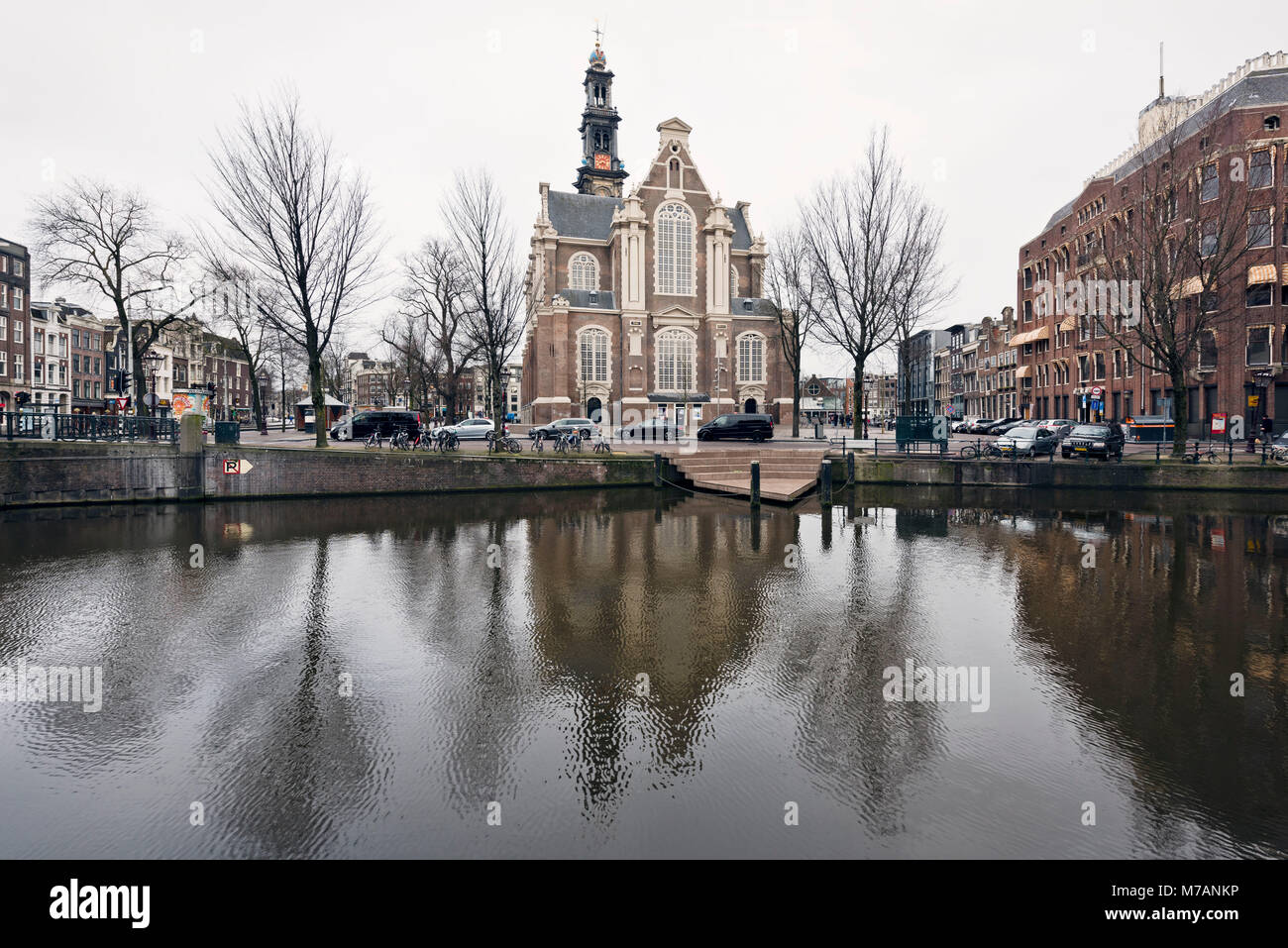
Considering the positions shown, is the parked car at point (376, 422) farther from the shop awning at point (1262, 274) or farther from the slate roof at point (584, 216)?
the shop awning at point (1262, 274)

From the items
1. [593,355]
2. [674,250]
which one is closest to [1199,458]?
[593,355]

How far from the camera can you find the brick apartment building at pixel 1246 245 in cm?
3366

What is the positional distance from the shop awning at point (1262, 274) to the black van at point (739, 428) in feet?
93.4

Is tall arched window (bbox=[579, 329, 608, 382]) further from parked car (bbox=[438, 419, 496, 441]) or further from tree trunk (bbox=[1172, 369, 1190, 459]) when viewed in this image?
tree trunk (bbox=[1172, 369, 1190, 459])

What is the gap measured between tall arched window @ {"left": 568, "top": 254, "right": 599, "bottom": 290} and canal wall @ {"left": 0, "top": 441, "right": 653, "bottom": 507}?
3412 centimetres

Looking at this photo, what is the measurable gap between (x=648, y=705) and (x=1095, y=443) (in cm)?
2907

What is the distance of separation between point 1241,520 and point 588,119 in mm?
75425

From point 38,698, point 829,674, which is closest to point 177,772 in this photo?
point 38,698

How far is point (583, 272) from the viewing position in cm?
5891

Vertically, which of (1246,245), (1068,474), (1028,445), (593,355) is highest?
(1246,245)

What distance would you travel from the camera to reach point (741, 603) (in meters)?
10.9

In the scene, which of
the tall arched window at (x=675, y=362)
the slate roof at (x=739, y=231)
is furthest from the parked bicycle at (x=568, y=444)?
the slate roof at (x=739, y=231)

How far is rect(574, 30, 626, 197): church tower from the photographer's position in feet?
257

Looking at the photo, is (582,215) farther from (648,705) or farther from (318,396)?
(648,705)
